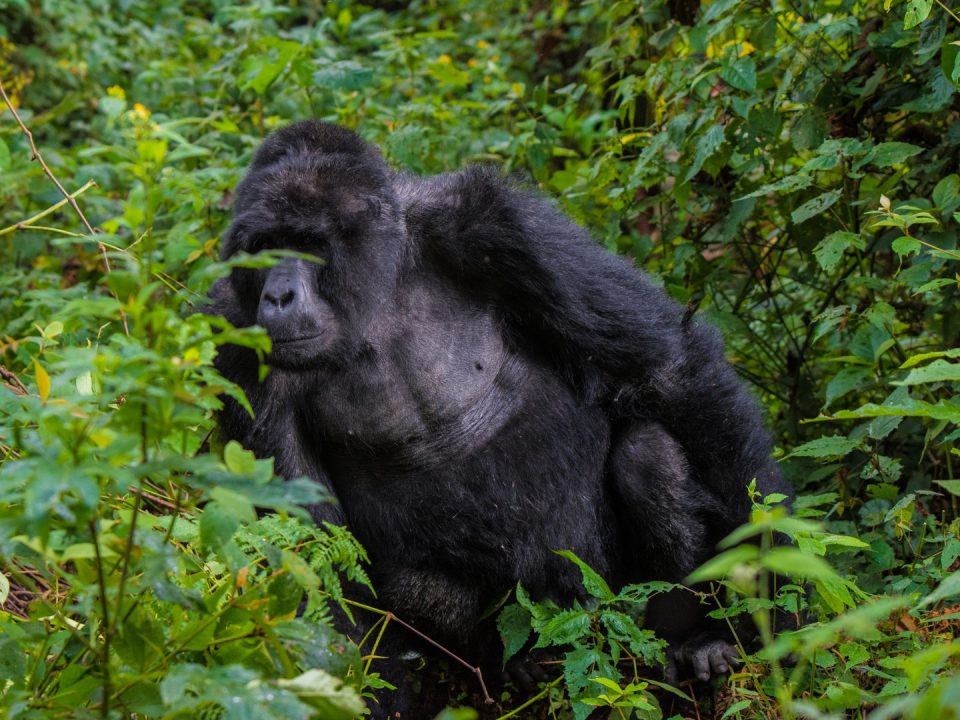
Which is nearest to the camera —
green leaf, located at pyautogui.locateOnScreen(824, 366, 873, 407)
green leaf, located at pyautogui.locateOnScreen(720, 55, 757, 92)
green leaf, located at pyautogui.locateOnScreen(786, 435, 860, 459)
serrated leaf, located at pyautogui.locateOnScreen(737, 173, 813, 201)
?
green leaf, located at pyautogui.locateOnScreen(786, 435, 860, 459)

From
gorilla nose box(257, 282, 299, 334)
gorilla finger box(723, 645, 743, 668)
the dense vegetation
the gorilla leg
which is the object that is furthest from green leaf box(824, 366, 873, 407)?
gorilla nose box(257, 282, 299, 334)

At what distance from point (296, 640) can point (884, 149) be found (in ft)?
9.25

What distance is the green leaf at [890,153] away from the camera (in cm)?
385

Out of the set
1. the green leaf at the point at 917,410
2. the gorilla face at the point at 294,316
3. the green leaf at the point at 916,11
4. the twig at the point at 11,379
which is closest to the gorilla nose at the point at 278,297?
the gorilla face at the point at 294,316

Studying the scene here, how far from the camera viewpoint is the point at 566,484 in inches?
148

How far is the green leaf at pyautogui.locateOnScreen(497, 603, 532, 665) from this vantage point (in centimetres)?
343

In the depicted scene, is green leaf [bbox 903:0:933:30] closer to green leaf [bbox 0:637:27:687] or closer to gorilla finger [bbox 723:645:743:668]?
gorilla finger [bbox 723:645:743:668]

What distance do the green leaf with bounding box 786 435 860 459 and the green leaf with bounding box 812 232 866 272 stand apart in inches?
23.2

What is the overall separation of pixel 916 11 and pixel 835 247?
0.81m

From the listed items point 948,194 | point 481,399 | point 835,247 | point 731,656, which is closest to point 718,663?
point 731,656

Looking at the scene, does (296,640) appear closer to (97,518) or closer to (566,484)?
(97,518)

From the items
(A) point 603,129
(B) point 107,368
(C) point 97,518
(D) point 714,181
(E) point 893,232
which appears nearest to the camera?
(C) point 97,518

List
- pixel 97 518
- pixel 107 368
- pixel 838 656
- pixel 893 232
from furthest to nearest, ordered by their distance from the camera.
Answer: pixel 893 232
pixel 838 656
pixel 107 368
pixel 97 518

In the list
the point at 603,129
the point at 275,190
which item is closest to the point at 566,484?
the point at 275,190
